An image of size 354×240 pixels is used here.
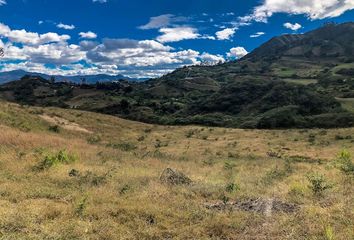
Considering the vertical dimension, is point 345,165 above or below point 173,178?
below

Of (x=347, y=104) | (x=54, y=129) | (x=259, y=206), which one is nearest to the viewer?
(x=259, y=206)

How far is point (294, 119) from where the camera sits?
87.6 m

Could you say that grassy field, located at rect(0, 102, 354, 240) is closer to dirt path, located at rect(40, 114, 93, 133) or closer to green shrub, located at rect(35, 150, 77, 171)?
green shrub, located at rect(35, 150, 77, 171)

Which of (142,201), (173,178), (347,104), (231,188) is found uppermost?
(142,201)

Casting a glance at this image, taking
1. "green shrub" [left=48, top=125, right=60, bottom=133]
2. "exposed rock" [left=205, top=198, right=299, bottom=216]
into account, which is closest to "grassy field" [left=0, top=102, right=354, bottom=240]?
"exposed rock" [left=205, top=198, right=299, bottom=216]

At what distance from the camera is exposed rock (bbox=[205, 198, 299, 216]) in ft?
41.6

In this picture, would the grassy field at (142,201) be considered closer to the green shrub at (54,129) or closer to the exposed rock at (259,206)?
the exposed rock at (259,206)

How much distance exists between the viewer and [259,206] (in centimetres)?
1316

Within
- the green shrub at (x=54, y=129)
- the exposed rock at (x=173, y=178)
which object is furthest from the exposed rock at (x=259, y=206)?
the green shrub at (x=54, y=129)

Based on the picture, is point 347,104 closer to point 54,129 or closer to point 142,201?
point 54,129

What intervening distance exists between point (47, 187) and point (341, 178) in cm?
1407

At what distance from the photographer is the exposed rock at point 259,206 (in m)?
12.7

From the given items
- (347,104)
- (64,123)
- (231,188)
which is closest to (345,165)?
(231,188)

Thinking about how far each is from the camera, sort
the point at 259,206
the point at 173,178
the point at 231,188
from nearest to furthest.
Result: the point at 259,206 < the point at 231,188 < the point at 173,178
